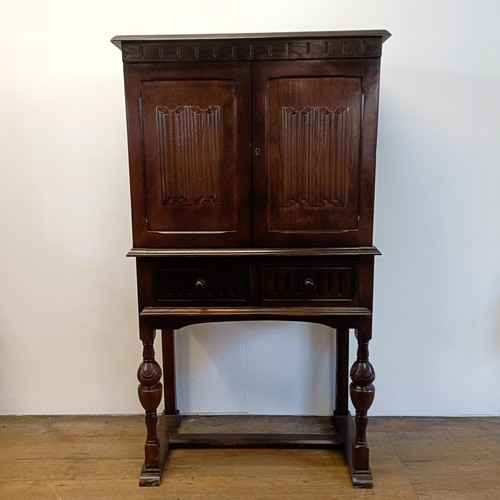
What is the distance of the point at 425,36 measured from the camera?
1.93m

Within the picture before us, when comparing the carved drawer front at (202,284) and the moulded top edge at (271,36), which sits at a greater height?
the moulded top edge at (271,36)

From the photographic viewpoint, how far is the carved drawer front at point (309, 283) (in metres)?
1.65

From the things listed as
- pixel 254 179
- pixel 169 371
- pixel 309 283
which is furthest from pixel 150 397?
pixel 254 179

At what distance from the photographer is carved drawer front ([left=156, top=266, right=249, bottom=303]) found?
1.66 m

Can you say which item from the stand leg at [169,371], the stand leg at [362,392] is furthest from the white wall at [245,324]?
the stand leg at [362,392]

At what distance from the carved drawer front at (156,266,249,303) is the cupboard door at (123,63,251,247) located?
3.7 inches

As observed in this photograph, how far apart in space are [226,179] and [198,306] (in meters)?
0.46

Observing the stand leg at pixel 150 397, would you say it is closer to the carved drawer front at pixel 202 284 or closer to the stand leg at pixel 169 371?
the carved drawer front at pixel 202 284

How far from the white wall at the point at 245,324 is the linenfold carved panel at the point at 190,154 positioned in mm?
525

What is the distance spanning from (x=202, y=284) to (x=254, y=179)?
0.41 m

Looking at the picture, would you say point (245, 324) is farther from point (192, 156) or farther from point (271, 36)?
point (271, 36)

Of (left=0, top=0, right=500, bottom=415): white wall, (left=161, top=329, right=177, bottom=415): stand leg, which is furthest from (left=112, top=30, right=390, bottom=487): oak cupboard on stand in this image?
(left=0, top=0, right=500, bottom=415): white wall

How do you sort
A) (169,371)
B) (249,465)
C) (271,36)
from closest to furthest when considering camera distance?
(271,36) → (249,465) → (169,371)

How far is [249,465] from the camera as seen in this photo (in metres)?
1.86
